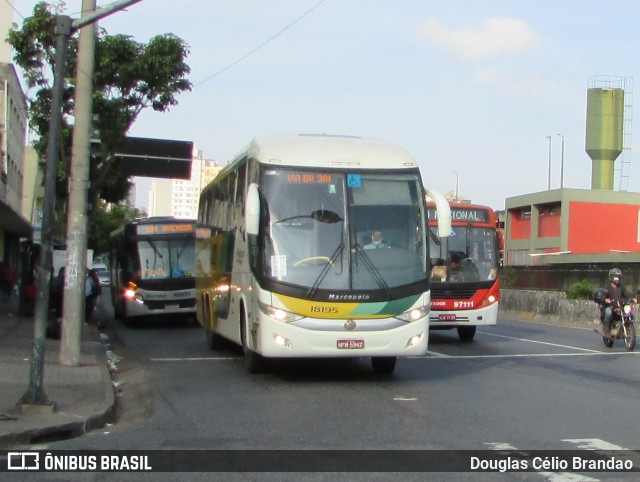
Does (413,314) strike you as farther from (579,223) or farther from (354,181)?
(579,223)

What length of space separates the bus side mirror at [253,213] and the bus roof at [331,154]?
675 mm

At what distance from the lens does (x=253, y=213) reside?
12.9 metres

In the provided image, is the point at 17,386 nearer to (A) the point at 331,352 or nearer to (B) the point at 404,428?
(A) the point at 331,352

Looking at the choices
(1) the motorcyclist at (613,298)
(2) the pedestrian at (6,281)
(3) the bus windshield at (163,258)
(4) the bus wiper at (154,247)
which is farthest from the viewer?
(2) the pedestrian at (6,281)

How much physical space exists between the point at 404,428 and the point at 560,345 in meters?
11.6

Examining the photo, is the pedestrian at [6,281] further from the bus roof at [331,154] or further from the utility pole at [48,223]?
the utility pole at [48,223]

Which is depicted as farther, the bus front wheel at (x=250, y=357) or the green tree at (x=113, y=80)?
the green tree at (x=113, y=80)

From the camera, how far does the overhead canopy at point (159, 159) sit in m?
32.6

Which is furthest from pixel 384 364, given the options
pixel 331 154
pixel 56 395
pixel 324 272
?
pixel 56 395

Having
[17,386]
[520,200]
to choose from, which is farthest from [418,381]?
[520,200]

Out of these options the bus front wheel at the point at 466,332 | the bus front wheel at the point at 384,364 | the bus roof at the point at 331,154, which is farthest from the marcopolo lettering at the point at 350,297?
the bus front wheel at the point at 466,332

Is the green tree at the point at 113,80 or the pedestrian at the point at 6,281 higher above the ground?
the green tree at the point at 113,80

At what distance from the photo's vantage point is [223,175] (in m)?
18.1

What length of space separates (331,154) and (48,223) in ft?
14.1
